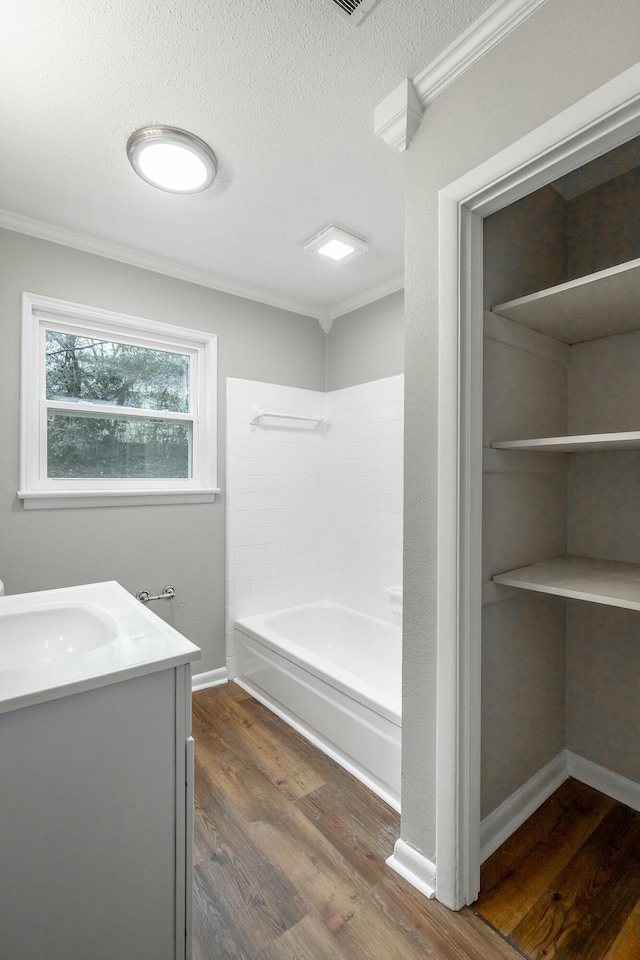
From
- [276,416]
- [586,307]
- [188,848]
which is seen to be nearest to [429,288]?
[586,307]

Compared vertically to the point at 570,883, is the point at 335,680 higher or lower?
higher

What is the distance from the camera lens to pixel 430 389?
1.40 metres

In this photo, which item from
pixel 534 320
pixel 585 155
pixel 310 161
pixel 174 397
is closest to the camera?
pixel 585 155

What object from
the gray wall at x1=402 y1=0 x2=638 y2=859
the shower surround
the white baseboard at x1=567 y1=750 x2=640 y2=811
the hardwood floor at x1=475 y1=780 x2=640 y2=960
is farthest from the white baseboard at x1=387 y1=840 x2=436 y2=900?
the shower surround

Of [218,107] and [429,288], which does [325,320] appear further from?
[429,288]

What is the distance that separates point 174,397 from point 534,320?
1970 mm

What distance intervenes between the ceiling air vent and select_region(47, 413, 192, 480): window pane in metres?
1.97

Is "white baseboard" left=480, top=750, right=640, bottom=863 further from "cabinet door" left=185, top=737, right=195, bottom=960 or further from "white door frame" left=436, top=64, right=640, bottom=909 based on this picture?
"cabinet door" left=185, top=737, right=195, bottom=960

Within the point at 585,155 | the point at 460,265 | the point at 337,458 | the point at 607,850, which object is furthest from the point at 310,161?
the point at 607,850

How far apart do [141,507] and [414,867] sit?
1987mm

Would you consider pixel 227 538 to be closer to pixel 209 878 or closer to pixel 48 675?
pixel 209 878

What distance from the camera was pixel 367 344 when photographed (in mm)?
3025

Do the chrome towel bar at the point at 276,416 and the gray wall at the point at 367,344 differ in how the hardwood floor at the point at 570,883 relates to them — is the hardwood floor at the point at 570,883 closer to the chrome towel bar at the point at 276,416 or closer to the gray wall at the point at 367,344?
the gray wall at the point at 367,344

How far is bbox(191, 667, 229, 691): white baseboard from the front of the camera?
2.73 metres
